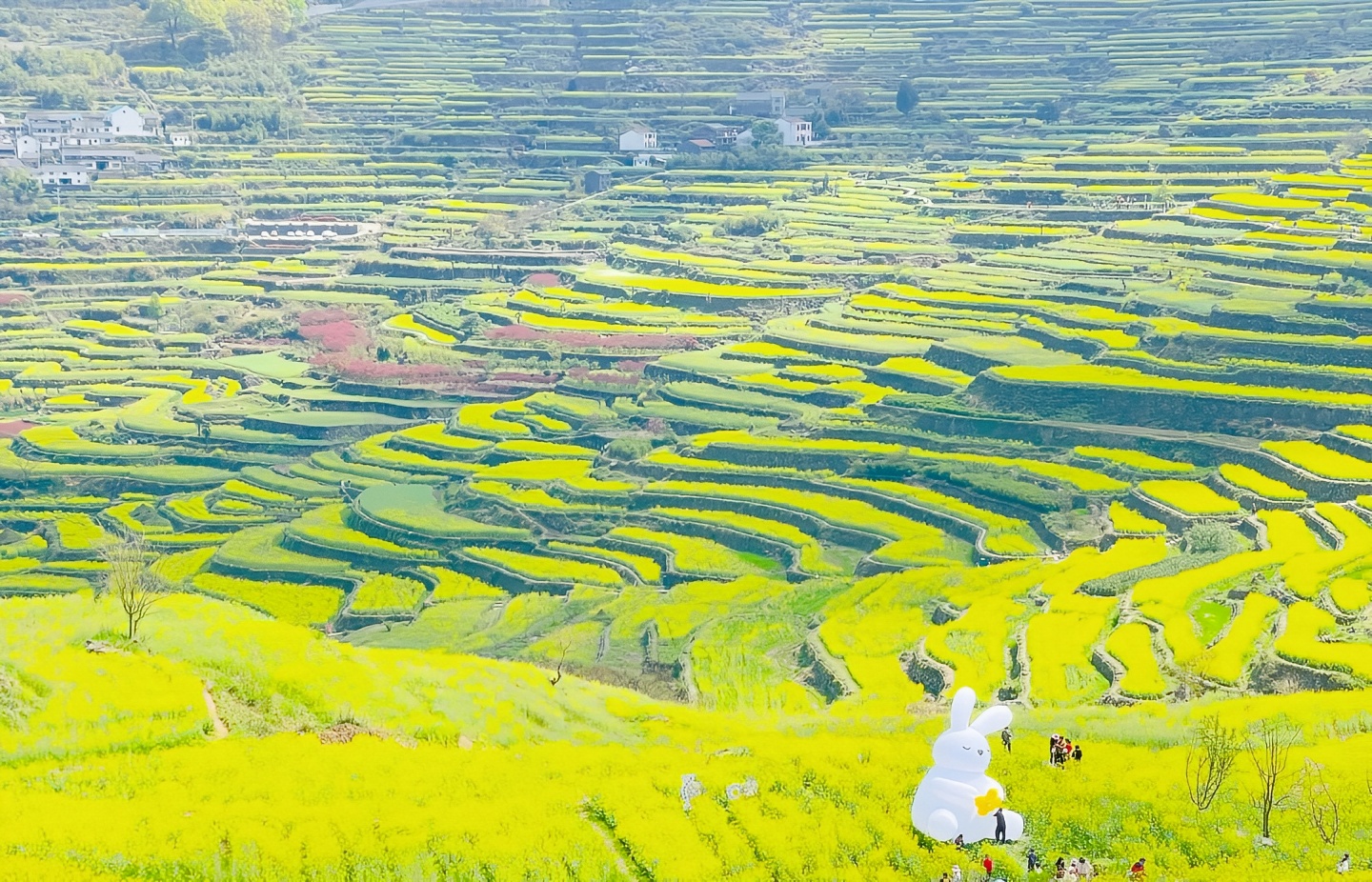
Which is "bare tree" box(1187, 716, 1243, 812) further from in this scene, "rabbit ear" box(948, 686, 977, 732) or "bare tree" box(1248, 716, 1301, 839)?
"rabbit ear" box(948, 686, 977, 732)

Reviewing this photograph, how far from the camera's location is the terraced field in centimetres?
2670

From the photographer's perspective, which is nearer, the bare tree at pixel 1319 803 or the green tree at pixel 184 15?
the bare tree at pixel 1319 803

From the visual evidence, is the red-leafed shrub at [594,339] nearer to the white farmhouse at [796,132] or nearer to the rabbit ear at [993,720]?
the white farmhouse at [796,132]

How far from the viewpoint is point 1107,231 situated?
281ft

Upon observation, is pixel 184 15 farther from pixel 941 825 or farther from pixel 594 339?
pixel 941 825

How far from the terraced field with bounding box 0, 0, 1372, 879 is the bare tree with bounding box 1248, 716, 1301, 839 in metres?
0.37

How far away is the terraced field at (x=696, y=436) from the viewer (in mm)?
26703

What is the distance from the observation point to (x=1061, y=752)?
2683 cm

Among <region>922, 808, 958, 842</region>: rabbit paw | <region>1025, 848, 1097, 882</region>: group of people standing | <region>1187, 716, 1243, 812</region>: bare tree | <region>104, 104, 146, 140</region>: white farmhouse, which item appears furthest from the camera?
<region>104, 104, 146, 140</region>: white farmhouse

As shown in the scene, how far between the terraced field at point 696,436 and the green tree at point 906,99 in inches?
36.6

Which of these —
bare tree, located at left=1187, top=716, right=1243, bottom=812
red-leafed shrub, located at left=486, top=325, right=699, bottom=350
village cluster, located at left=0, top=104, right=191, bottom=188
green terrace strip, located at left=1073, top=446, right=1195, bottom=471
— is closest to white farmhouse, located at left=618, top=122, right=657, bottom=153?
village cluster, located at left=0, top=104, right=191, bottom=188

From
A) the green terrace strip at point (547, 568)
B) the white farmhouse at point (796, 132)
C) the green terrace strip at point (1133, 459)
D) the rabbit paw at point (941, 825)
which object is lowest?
the green terrace strip at point (547, 568)

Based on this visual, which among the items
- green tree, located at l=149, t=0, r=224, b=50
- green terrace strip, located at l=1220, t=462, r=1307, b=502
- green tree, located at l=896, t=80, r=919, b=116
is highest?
green tree, located at l=149, t=0, r=224, b=50

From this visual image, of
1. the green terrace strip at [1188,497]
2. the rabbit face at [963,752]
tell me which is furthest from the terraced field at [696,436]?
the rabbit face at [963,752]
